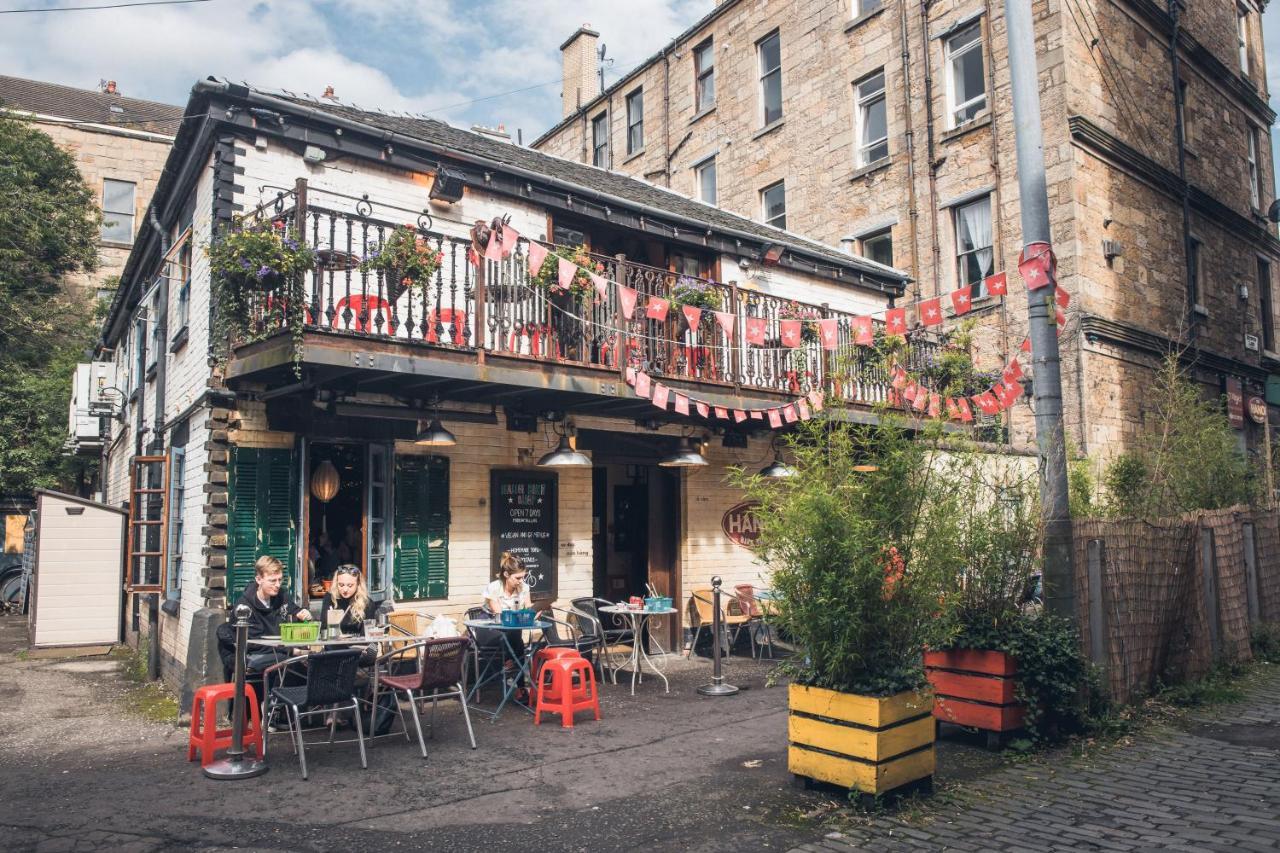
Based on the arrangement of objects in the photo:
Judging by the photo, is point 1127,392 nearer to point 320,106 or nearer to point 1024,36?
point 1024,36

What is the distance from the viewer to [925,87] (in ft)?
59.2

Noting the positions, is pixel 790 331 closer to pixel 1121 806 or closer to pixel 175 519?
pixel 1121 806

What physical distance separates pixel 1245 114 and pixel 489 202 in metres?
20.4

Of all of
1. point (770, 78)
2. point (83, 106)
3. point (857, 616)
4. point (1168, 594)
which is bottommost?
point (1168, 594)

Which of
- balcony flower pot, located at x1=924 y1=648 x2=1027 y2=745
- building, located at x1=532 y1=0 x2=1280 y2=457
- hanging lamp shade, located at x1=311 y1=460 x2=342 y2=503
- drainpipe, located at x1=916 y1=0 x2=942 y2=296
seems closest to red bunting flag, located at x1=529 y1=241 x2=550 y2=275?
hanging lamp shade, located at x1=311 y1=460 x2=342 y2=503

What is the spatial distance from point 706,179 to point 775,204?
2.82 m

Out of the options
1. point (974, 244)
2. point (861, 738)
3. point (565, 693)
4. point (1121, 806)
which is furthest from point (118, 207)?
point (1121, 806)

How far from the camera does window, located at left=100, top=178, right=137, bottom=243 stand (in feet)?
101

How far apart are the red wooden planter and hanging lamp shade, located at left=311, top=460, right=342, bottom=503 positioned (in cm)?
585

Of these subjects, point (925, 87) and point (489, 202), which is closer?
point (489, 202)

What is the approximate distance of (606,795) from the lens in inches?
228

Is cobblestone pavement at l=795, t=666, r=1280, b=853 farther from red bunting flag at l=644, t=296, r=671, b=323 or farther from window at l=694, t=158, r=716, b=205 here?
window at l=694, t=158, r=716, b=205

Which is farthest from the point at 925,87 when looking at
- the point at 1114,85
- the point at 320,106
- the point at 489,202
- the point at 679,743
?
the point at 679,743

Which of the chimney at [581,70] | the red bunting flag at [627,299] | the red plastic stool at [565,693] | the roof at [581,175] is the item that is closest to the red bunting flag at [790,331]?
the red bunting flag at [627,299]
